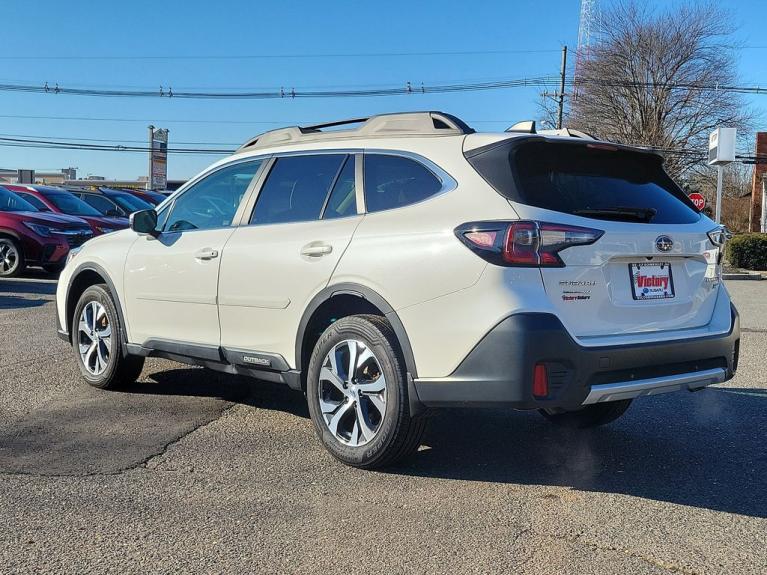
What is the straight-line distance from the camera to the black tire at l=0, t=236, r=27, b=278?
1438 cm

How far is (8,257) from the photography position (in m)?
14.5

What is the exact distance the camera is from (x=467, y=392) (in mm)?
3756

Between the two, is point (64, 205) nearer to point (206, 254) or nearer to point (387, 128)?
point (206, 254)

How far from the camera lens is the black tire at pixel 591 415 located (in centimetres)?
502

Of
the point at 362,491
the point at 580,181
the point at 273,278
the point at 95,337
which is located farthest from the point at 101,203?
the point at 580,181

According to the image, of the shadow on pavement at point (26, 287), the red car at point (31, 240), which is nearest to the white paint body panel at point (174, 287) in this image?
the shadow on pavement at point (26, 287)

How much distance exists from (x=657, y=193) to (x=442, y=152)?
1227 millimetres

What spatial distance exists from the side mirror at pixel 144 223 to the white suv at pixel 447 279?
490mm

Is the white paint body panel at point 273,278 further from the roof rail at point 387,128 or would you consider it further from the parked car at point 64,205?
the parked car at point 64,205

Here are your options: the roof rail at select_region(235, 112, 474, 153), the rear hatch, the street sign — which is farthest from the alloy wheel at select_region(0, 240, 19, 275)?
the street sign

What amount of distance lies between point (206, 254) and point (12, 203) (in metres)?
11.6

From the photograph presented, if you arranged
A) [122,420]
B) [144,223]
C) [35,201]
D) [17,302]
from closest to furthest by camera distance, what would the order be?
[122,420]
[144,223]
[17,302]
[35,201]

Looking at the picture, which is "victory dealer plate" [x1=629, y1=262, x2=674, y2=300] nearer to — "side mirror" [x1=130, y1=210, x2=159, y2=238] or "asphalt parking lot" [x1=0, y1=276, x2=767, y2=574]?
"asphalt parking lot" [x1=0, y1=276, x2=767, y2=574]

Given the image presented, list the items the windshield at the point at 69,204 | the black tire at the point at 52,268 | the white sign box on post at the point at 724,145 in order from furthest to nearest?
the white sign box on post at the point at 724,145, the windshield at the point at 69,204, the black tire at the point at 52,268
